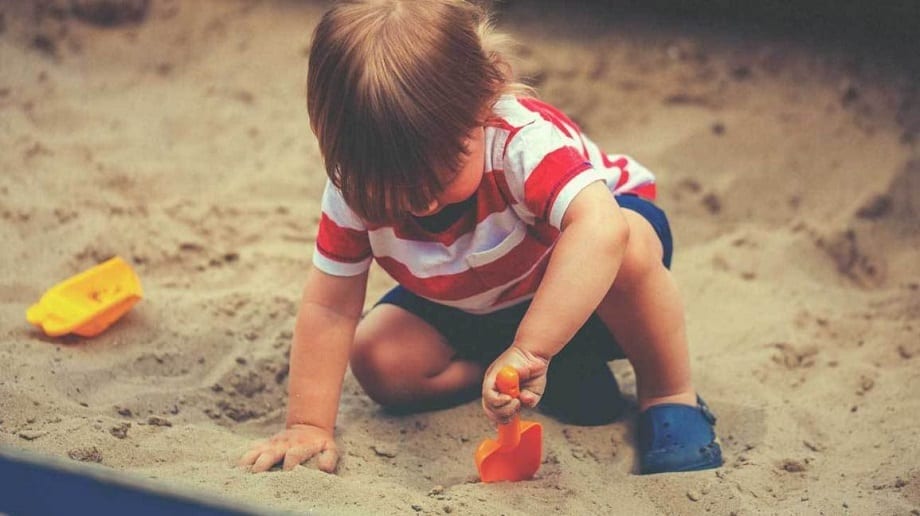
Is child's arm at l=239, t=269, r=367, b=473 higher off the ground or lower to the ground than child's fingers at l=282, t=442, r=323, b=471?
higher

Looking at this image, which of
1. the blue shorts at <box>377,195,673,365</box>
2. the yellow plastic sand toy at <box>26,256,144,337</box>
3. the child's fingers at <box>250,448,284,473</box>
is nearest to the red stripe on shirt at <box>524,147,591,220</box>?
the blue shorts at <box>377,195,673,365</box>

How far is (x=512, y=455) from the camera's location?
57.9 inches

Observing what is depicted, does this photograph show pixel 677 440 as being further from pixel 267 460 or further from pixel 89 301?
pixel 89 301

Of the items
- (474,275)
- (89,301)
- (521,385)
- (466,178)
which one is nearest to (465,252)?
(474,275)

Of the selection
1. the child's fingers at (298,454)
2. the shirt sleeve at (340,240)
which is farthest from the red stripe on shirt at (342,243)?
the child's fingers at (298,454)

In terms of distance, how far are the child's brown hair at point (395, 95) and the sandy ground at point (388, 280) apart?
39cm

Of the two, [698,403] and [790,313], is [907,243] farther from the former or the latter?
[698,403]

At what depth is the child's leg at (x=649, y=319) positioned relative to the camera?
156 centimetres

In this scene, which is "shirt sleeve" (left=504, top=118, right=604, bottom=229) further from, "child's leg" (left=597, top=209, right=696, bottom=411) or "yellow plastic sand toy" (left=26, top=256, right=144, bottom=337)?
"yellow plastic sand toy" (left=26, top=256, right=144, bottom=337)

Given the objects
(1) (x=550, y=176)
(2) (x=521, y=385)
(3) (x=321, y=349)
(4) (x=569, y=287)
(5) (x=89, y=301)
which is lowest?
(5) (x=89, y=301)

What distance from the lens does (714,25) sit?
9.30 ft

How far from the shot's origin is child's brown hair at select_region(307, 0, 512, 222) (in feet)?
4.28

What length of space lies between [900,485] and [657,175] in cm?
112

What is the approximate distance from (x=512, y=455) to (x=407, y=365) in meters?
0.30
